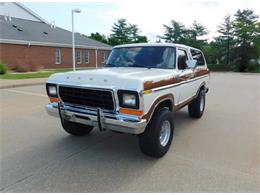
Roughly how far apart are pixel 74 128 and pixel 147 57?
2113 mm

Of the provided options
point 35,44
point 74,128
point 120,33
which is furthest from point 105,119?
point 120,33

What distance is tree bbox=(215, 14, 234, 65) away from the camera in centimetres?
3981

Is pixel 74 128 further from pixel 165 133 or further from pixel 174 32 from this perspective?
pixel 174 32

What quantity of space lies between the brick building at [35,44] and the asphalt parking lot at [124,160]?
18.1 meters

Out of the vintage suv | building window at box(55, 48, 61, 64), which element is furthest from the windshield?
building window at box(55, 48, 61, 64)

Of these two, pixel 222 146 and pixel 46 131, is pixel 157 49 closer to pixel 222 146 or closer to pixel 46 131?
pixel 222 146

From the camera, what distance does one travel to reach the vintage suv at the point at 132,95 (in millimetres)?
3434

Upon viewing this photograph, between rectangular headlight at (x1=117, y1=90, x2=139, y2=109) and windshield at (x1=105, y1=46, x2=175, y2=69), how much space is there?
1.54m

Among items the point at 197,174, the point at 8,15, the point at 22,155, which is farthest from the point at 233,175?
the point at 8,15

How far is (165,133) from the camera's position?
425cm

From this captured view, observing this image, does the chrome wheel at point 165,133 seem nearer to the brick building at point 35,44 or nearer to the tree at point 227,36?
the brick building at point 35,44

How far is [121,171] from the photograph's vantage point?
351cm

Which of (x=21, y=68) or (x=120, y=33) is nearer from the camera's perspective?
(x=21, y=68)

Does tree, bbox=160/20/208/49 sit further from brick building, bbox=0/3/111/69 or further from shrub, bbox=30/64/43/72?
shrub, bbox=30/64/43/72
